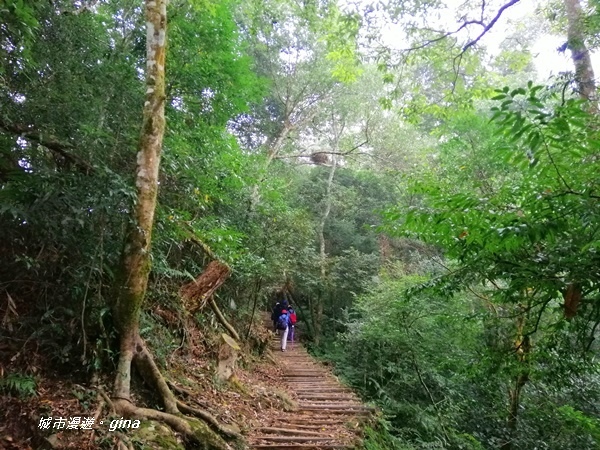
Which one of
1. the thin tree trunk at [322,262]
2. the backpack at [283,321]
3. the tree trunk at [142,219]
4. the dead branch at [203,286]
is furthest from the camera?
the thin tree trunk at [322,262]

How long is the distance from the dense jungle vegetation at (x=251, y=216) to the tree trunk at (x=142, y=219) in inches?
0.9

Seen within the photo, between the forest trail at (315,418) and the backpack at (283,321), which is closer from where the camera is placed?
the forest trail at (315,418)

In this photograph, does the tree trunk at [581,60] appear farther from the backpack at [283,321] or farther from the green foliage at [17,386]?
the backpack at [283,321]

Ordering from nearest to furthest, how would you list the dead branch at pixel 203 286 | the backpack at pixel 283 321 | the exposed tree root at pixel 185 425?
1. the exposed tree root at pixel 185 425
2. the dead branch at pixel 203 286
3. the backpack at pixel 283 321

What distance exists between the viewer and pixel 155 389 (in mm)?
4426

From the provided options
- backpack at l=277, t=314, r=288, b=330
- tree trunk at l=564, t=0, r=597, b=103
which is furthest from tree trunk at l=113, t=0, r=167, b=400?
backpack at l=277, t=314, r=288, b=330

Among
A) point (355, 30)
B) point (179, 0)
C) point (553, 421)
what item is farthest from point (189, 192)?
point (553, 421)

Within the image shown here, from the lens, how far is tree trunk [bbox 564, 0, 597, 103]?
502 centimetres

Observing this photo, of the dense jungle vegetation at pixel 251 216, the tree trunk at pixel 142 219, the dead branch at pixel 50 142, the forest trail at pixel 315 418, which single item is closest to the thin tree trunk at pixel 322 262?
the dense jungle vegetation at pixel 251 216

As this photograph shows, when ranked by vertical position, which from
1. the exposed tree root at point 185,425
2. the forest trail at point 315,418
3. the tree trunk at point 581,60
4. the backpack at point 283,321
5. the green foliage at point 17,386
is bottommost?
the forest trail at point 315,418

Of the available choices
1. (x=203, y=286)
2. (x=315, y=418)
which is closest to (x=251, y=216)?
(x=203, y=286)

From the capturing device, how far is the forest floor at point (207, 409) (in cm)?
334

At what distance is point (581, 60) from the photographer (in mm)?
5219

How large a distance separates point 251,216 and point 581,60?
7.53 m
